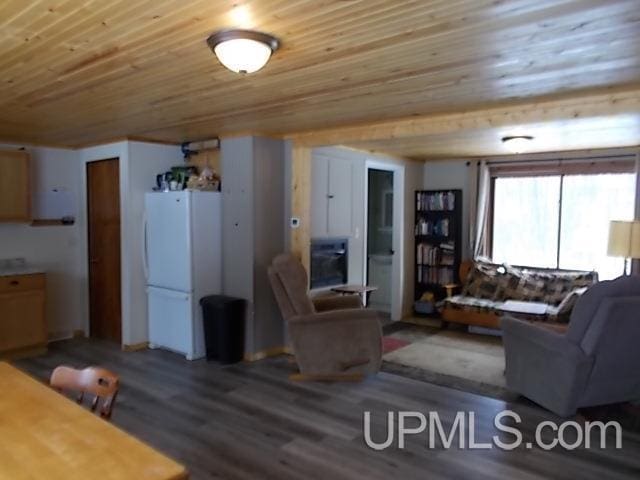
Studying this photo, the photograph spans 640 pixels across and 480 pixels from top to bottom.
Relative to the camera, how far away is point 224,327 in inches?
188

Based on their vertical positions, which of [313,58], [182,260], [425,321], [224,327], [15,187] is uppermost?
[313,58]

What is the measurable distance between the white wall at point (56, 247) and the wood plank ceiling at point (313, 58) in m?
1.62

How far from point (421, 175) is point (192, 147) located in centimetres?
342

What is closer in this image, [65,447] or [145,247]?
[65,447]

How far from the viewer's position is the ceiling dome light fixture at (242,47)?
7.30 ft

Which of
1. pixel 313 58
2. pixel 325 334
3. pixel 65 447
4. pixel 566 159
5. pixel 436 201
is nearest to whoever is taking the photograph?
pixel 65 447

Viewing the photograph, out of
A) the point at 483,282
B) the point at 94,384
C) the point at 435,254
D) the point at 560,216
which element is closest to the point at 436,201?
the point at 435,254

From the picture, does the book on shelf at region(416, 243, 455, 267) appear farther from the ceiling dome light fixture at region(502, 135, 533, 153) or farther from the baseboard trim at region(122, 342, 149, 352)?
the baseboard trim at region(122, 342, 149, 352)

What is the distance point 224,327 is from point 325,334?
1056 millimetres

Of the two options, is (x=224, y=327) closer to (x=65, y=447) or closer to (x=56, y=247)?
(x=56, y=247)

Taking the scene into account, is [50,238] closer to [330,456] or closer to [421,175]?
[330,456]

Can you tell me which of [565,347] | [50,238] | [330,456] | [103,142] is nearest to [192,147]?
[103,142]

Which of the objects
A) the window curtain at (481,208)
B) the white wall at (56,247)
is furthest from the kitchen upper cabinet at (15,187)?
the window curtain at (481,208)

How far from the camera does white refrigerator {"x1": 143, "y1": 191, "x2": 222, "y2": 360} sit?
4930mm
